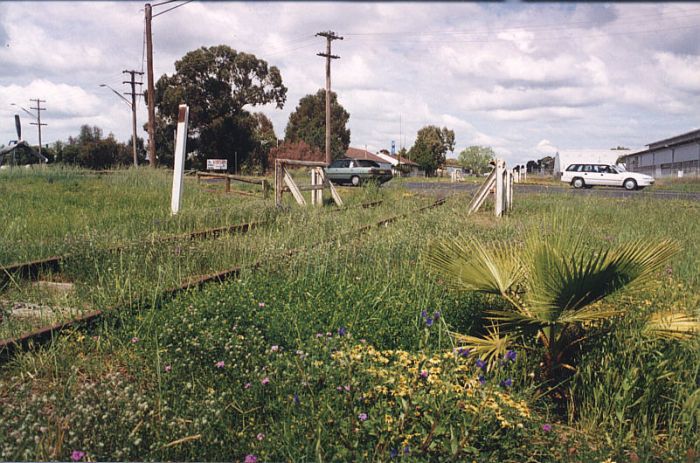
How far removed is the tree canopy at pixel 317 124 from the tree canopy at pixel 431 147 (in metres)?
14.6

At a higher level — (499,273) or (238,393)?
(499,273)

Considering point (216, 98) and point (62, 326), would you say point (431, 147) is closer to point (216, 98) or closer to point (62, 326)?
point (216, 98)

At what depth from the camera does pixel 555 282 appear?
3.30 m

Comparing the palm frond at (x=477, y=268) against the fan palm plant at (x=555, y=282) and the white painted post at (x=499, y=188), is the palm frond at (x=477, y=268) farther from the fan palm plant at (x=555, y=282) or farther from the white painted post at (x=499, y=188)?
the white painted post at (x=499, y=188)

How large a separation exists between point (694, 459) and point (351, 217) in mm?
8787

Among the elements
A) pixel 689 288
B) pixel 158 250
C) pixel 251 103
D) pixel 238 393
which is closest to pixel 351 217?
pixel 158 250

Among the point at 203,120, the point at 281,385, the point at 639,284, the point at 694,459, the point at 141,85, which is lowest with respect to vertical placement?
the point at 694,459

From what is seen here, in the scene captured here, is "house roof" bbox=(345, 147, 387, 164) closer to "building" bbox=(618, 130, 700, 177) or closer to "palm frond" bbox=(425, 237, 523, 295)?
"building" bbox=(618, 130, 700, 177)

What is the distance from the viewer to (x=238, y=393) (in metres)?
3.21

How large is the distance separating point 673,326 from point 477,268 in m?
1.25

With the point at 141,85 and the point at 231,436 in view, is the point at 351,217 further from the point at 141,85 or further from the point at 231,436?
the point at 141,85

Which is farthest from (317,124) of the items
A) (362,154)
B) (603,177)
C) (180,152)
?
(180,152)

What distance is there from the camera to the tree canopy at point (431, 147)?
86500mm

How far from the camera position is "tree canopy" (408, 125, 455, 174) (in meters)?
86.5
